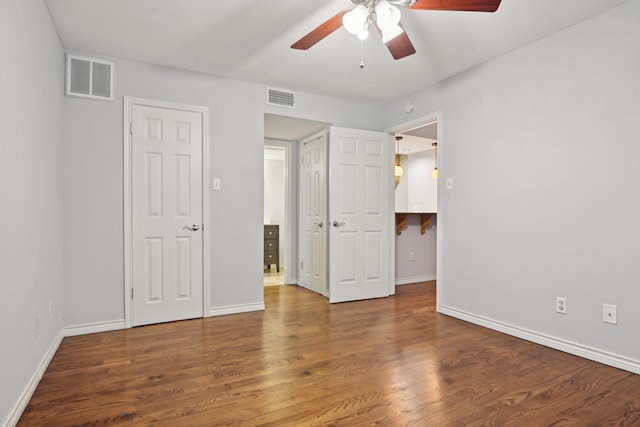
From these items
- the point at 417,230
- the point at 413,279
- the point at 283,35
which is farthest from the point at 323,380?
the point at 417,230

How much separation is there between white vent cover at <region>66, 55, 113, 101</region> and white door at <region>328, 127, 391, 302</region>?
2245 millimetres

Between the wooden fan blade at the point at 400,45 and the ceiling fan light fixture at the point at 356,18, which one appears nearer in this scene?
the ceiling fan light fixture at the point at 356,18

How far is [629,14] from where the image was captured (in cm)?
238

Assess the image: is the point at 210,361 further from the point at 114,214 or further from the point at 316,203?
the point at 316,203

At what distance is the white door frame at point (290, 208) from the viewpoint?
17.2ft

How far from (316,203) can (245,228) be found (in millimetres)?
1255

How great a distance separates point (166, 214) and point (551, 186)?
3.30 m

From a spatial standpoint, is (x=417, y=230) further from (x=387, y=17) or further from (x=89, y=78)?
(x=89, y=78)

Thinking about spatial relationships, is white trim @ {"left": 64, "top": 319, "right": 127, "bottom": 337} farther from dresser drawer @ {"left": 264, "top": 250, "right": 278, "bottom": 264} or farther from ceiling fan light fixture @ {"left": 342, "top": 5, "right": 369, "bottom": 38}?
dresser drawer @ {"left": 264, "top": 250, "right": 278, "bottom": 264}

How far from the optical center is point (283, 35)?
2.84 meters

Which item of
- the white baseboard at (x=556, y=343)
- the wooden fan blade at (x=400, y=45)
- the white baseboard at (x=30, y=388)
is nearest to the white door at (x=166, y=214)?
the white baseboard at (x=30, y=388)

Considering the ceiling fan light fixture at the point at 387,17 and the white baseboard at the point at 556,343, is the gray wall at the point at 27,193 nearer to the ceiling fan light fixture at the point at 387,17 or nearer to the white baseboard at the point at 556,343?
the ceiling fan light fixture at the point at 387,17

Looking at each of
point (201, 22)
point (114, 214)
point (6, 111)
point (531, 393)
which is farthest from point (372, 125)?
point (6, 111)

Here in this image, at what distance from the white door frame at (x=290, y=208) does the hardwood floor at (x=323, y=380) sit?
1981 mm
